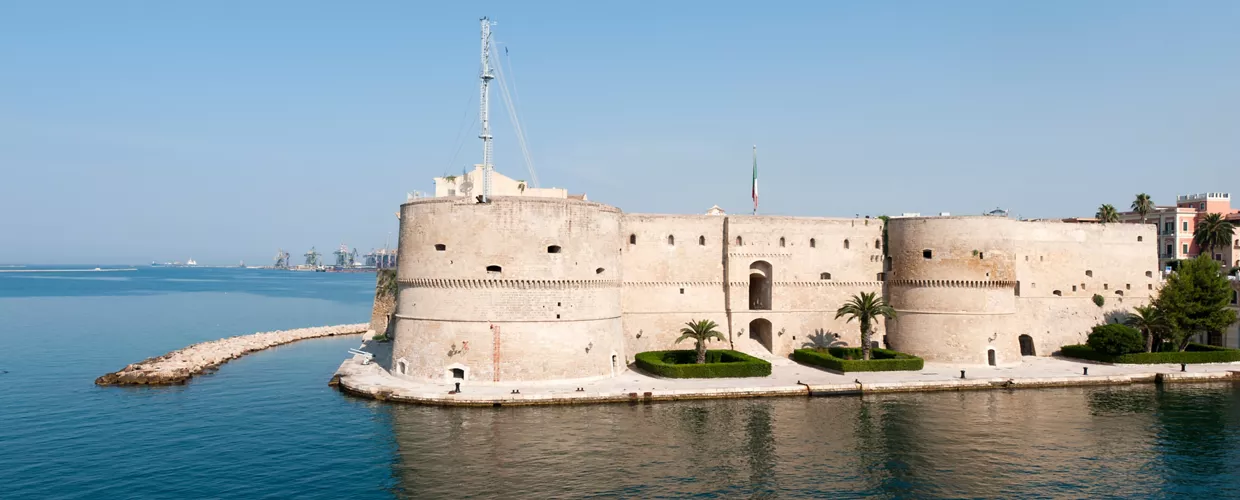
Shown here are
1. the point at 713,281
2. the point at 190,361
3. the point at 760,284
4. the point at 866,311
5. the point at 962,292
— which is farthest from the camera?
the point at 760,284

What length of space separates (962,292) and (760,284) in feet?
37.4

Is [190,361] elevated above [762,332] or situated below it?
below

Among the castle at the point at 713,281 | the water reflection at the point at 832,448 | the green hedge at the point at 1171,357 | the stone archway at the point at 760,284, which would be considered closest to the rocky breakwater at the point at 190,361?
the castle at the point at 713,281

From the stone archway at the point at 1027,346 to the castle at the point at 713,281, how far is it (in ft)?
0.37

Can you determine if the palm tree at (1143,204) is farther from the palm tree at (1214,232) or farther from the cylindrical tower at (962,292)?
the cylindrical tower at (962,292)

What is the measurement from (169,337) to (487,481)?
55.7 metres

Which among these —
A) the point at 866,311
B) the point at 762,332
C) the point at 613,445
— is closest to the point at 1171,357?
the point at 866,311

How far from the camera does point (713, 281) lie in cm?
4378

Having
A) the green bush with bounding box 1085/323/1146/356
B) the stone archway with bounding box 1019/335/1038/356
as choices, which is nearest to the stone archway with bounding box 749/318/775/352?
the stone archway with bounding box 1019/335/1038/356

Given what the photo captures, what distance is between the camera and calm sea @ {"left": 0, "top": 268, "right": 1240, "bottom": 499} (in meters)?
22.6

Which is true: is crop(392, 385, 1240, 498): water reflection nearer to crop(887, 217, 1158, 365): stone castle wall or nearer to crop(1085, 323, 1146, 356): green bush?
crop(1085, 323, 1146, 356): green bush

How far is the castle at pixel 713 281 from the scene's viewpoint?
35.2 metres

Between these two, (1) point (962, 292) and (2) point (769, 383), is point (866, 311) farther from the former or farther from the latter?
(2) point (769, 383)

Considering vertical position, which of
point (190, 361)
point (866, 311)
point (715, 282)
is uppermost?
point (715, 282)
